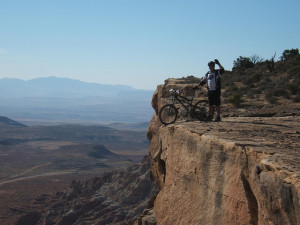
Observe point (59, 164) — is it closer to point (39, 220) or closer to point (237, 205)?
point (39, 220)

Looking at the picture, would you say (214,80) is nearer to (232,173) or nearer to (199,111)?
(199,111)

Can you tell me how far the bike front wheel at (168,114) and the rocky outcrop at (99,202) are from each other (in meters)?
23.6

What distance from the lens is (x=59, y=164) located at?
262ft

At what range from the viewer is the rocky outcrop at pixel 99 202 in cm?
3987

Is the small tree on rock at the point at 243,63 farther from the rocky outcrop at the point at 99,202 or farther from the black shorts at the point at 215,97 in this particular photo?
the black shorts at the point at 215,97

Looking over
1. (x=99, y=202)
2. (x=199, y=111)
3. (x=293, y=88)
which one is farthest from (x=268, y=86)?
(x=99, y=202)

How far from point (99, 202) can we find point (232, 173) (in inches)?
1491

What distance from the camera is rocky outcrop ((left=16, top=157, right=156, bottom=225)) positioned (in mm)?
39866

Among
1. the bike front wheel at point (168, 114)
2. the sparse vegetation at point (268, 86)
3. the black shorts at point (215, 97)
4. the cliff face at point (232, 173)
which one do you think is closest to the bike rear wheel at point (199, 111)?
the bike front wheel at point (168, 114)

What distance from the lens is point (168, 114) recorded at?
13180mm

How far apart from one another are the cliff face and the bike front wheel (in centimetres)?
88

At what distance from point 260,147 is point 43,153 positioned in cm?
9186

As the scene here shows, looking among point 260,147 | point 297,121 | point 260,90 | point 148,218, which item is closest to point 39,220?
point 260,90

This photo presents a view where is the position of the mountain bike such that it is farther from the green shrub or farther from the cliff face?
the green shrub
